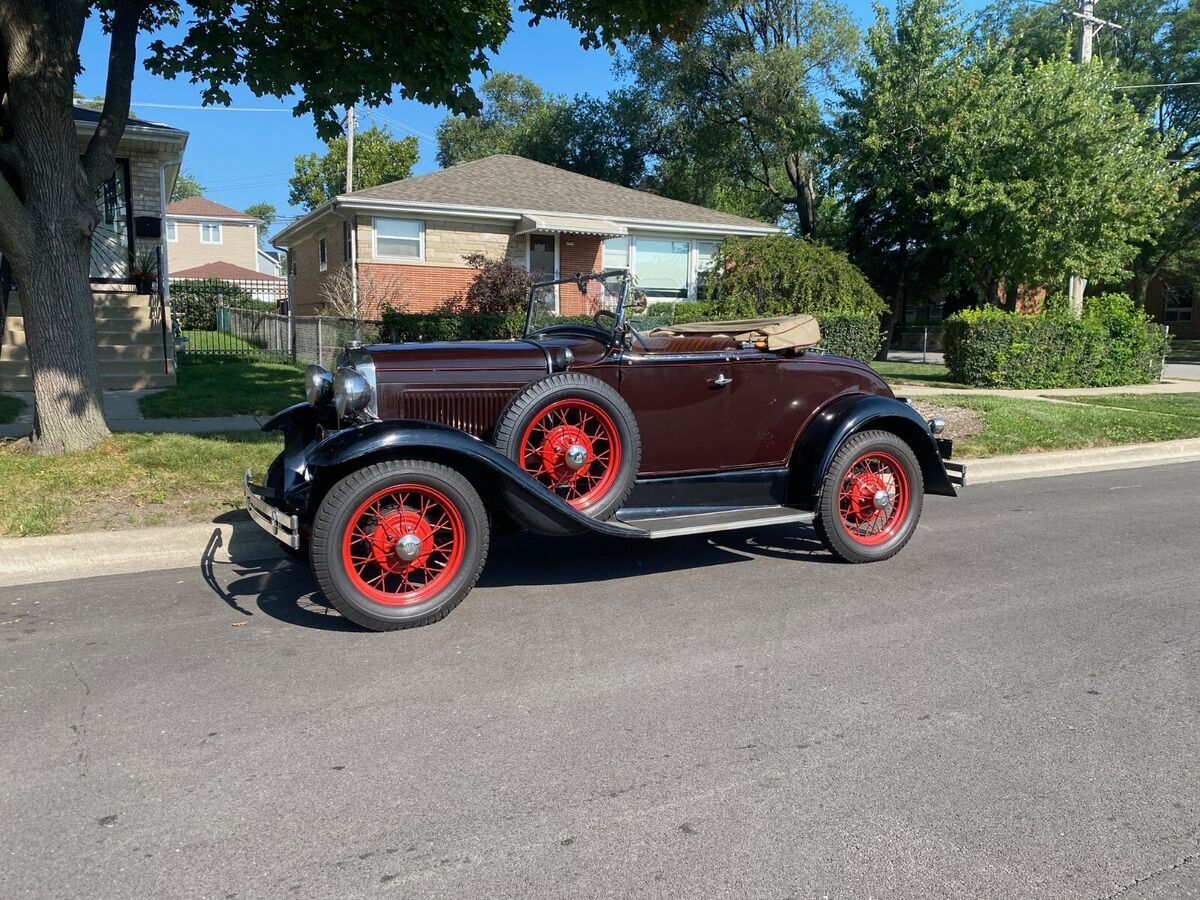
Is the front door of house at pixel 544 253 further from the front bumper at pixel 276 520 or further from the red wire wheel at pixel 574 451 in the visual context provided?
the front bumper at pixel 276 520

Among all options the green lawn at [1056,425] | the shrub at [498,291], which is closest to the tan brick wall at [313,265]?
the shrub at [498,291]

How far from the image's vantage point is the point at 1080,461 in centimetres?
1005

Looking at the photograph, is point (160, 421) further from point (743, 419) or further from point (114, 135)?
point (743, 419)

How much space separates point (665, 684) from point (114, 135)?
6.86m

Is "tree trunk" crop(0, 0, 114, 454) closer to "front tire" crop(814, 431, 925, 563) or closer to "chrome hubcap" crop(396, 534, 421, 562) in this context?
"chrome hubcap" crop(396, 534, 421, 562)

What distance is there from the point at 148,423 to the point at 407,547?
6454mm

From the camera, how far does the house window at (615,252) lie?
22562 mm

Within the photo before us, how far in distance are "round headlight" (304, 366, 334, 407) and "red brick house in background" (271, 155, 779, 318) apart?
14317 millimetres

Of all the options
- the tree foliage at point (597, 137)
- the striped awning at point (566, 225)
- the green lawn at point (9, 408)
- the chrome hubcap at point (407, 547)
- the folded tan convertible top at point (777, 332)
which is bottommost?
the chrome hubcap at point (407, 547)

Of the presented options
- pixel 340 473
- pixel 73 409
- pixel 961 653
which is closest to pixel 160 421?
pixel 73 409

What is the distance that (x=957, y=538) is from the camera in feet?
21.8

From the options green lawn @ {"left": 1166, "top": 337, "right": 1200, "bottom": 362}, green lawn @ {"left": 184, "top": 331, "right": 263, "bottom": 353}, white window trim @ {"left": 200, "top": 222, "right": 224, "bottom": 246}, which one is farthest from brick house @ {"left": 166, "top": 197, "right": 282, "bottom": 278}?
green lawn @ {"left": 1166, "top": 337, "right": 1200, "bottom": 362}

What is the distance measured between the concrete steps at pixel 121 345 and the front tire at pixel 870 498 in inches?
411

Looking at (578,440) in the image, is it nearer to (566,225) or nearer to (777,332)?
(777,332)
